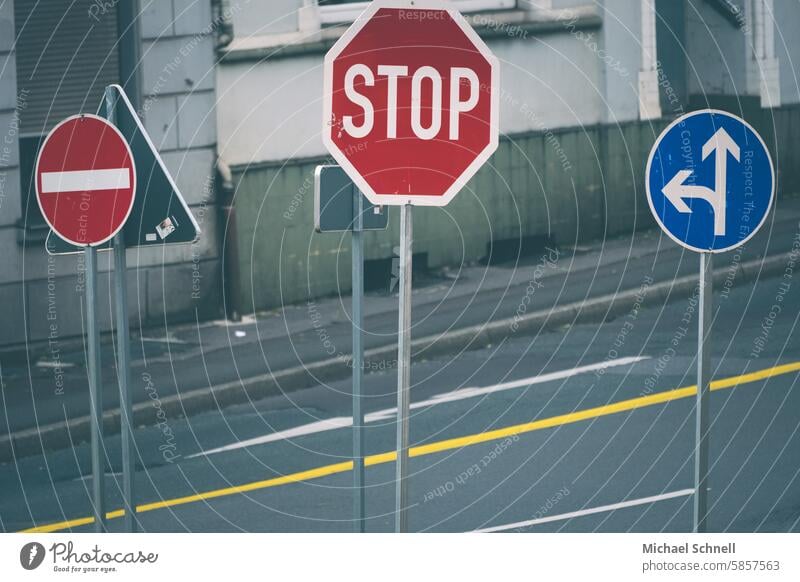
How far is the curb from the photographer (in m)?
11.9

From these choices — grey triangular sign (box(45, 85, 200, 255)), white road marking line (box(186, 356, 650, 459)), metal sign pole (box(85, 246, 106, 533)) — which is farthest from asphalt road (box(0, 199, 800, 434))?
grey triangular sign (box(45, 85, 200, 255))

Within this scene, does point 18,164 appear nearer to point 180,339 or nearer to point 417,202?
point 180,339

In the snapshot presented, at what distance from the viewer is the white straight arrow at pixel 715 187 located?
757cm

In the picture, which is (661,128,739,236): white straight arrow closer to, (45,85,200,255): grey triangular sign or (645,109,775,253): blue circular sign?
(645,109,775,253): blue circular sign

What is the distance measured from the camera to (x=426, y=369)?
13531mm

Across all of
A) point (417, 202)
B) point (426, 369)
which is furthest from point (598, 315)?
point (417, 202)

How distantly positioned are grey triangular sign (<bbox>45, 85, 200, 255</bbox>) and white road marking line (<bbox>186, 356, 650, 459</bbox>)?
3.40m

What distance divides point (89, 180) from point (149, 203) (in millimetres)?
323

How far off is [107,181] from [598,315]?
25.1ft

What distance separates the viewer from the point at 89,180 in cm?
799

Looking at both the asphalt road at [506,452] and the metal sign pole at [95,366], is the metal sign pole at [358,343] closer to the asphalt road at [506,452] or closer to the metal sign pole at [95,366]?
the metal sign pole at [95,366]

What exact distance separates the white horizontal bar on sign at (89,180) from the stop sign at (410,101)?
1.96m

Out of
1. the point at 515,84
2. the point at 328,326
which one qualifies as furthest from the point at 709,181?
the point at 515,84

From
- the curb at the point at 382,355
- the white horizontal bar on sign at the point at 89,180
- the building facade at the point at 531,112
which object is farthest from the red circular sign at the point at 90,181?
the building facade at the point at 531,112
